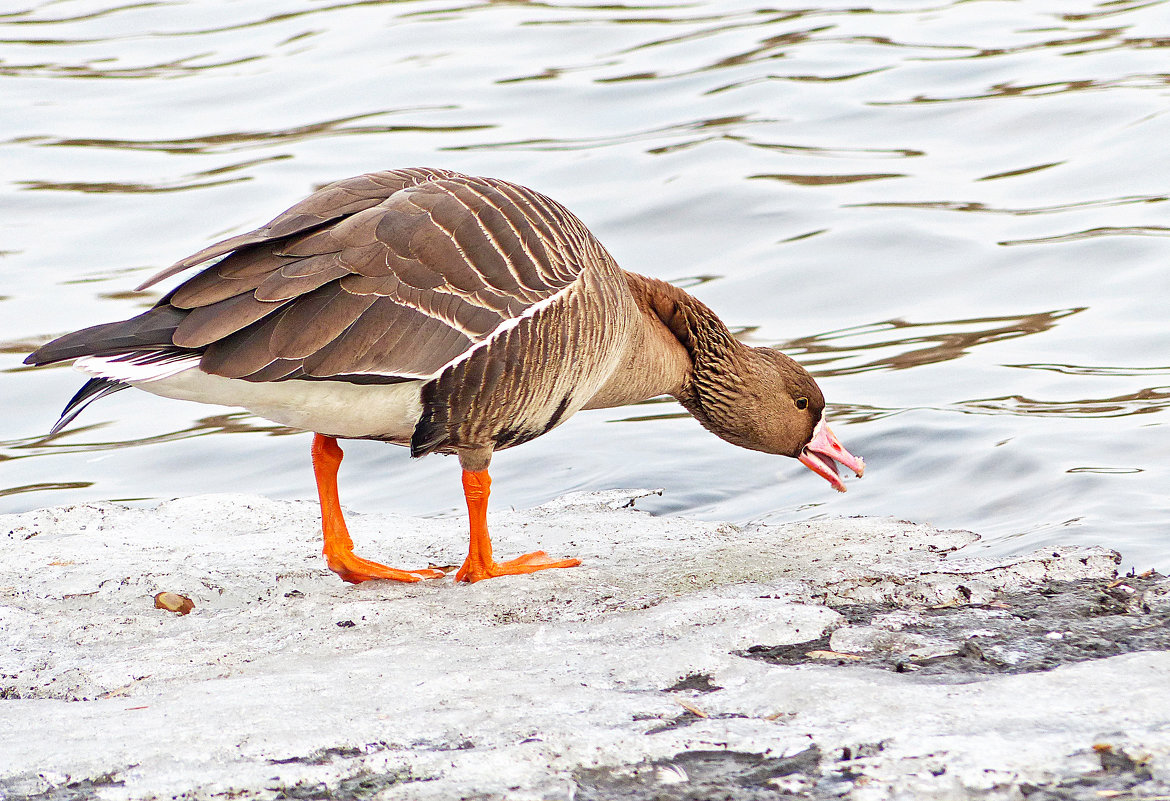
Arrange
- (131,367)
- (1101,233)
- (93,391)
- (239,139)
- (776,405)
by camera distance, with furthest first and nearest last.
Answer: (239,139) → (1101,233) → (776,405) → (93,391) → (131,367)

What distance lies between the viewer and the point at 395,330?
4.79 m

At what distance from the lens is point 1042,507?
6496 mm

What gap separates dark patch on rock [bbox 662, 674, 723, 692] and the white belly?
173 cm

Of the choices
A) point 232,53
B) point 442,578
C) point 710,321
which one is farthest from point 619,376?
point 232,53

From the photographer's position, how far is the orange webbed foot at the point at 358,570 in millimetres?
5258

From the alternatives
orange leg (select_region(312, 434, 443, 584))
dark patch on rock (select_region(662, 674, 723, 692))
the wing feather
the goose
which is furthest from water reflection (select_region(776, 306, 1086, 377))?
dark patch on rock (select_region(662, 674, 723, 692))

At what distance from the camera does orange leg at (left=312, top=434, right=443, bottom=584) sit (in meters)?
5.27

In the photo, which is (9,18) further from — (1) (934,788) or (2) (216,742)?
(1) (934,788)

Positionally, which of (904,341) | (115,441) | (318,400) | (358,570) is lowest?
(115,441)

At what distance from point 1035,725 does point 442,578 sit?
278 centimetres

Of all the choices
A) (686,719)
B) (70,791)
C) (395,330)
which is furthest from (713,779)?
(395,330)

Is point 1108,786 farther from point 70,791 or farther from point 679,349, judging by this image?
point 679,349

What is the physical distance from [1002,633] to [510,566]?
2.10 metres

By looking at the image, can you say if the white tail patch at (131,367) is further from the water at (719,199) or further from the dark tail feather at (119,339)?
the water at (719,199)
